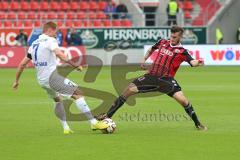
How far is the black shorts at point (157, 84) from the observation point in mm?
14117

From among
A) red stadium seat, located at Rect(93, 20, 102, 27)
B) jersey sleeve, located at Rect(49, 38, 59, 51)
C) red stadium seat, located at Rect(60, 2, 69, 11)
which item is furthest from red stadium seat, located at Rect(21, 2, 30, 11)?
jersey sleeve, located at Rect(49, 38, 59, 51)

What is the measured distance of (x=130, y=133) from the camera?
13727mm

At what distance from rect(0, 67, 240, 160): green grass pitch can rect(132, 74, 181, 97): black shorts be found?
807 mm

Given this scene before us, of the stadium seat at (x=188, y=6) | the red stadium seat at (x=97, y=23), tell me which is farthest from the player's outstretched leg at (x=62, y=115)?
the stadium seat at (x=188, y=6)

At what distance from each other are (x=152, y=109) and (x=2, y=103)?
4386 mm

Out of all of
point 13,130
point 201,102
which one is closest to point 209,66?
point 201,102

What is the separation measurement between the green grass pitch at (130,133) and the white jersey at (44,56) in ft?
3.76

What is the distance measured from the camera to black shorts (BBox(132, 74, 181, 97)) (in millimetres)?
14117

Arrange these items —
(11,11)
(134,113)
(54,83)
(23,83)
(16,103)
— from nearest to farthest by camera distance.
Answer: (54,83)
(134,113)
(16,103)
(23,83)
(11,11)

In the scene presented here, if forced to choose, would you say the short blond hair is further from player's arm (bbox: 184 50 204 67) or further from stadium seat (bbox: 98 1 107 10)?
→ stadium seat (bbox: 98 1 107 10)

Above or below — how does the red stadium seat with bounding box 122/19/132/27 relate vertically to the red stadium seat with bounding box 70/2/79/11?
below

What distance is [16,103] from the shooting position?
19.9 meters

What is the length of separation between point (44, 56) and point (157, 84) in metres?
2.34

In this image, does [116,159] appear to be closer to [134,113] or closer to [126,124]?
[126,124]
